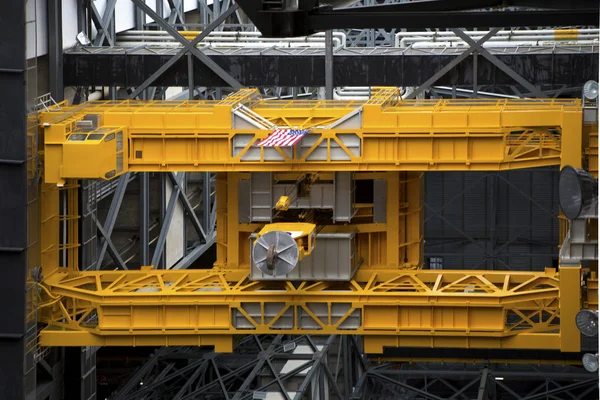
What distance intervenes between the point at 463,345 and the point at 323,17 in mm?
8330

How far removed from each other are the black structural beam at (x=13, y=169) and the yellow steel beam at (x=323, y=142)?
0.67 m

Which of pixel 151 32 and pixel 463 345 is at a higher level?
pixel 151 32

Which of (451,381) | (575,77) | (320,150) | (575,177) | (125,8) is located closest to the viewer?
(575,177)

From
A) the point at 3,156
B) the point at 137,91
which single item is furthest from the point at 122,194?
the point at 3,156

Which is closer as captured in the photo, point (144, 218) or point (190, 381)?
point (190, 381)

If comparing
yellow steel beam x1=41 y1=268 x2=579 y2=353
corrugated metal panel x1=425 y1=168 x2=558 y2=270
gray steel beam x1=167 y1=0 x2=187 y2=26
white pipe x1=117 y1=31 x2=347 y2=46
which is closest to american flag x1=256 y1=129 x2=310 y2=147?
yellow steel beam x1=41 y1=268 x2=579 y2=353

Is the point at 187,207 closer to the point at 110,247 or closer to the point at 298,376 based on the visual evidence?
the point at 110,247

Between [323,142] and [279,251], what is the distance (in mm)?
2760

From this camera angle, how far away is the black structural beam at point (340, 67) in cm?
3122

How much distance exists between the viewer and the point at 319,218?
86.4 feet

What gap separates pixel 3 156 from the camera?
2566 centimetres

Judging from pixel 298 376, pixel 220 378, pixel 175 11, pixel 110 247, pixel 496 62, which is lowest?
pixel 220 378

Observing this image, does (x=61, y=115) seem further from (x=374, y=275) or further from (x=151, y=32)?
(x=151, y=32)

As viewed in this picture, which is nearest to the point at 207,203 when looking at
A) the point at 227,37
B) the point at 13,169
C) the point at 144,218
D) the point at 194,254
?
the point at 194,254
